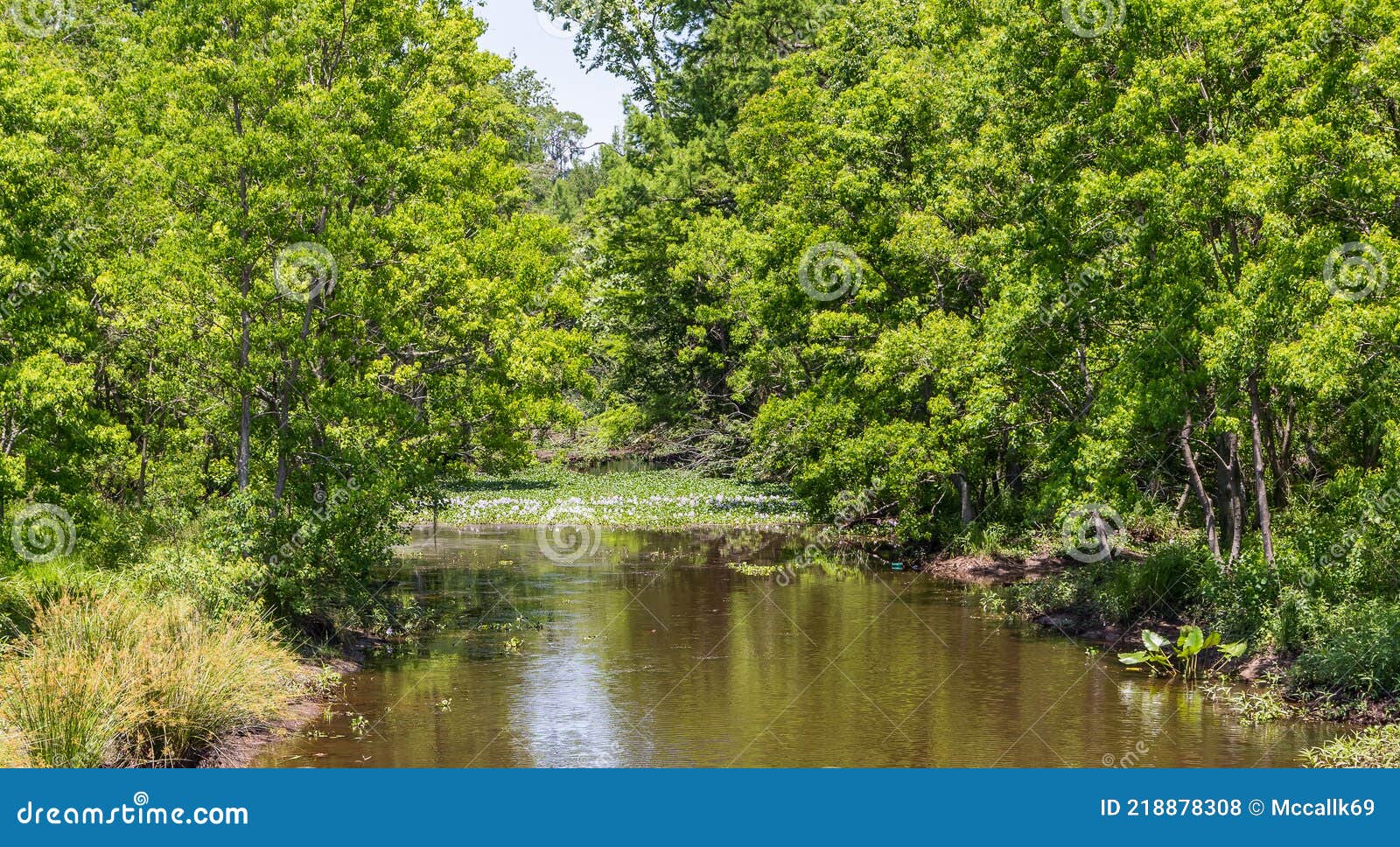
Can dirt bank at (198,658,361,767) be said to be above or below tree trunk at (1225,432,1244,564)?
below

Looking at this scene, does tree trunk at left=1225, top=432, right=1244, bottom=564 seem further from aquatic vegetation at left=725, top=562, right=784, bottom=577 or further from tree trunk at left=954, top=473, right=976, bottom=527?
aquatic vegetation at left=725, top=562, right=784, bottom=577

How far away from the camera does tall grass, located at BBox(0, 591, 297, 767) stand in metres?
12.7

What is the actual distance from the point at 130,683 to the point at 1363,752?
44.1 feet

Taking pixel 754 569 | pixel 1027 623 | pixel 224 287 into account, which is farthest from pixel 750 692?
pixel 754 569

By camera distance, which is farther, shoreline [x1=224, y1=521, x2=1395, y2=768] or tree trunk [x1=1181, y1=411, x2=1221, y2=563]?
tree trunk [x1=1181, y1=411, x2=1221, y2=563]

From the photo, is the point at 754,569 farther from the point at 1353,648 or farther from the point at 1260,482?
the point at 1353,648

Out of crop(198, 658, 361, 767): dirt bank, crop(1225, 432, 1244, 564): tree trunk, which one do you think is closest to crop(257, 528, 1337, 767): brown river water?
crop(198, 658, 361, 767): dirt bank

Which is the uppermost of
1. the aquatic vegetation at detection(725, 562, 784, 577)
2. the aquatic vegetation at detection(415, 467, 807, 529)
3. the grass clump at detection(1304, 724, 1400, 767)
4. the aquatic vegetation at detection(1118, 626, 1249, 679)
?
the aquatic vegetation at detection(415, 467, 807, 529)

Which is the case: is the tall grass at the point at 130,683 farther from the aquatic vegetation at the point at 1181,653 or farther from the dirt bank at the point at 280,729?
the aquatic vegetation at the point at 1181,653

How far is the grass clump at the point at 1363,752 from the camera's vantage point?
13.8m

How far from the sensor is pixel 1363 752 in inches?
557

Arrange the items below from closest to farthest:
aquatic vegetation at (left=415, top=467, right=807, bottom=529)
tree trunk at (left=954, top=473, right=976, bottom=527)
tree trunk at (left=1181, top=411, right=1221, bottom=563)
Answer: tree trunk at (left=1181, top=411, right=1221, bottom=563) → tree trunk at (left=954, top=473, right=976, bottom=527) → aquatic vegetation at (left=415, top=467, right=807, bottom=529)

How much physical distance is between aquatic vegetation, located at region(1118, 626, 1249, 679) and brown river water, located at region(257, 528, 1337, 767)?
1.27 ft

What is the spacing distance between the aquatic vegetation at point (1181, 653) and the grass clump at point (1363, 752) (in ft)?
11.3
